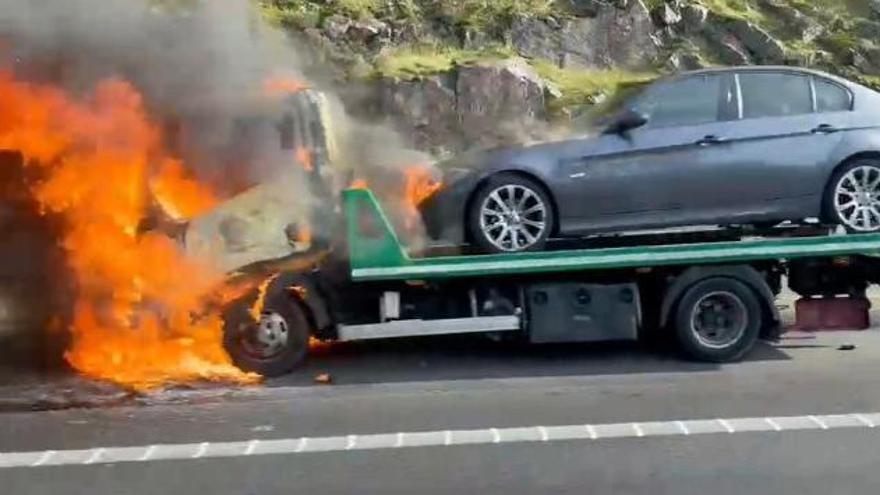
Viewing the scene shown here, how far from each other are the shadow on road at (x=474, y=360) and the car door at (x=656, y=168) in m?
1.23

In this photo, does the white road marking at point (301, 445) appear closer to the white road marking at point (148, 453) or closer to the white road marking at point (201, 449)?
the white road marking at point (201, 449)

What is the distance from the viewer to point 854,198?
10070 mm

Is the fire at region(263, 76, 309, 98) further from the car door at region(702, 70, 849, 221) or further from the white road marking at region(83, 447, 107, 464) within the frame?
the white road marking at region(83, 447, 107, 464)

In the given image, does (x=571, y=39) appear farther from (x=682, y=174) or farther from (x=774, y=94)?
(x=682, y=174)

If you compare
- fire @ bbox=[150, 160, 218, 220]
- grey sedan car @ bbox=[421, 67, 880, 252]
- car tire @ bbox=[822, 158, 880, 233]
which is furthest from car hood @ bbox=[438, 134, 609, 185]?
fire @ bbox=[150, 160, 218, 220]

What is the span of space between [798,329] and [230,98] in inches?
214

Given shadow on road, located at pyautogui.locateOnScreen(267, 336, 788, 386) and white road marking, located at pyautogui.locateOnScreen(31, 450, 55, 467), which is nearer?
white road marking, located at pyautogui.locateOnScreen(31, 450, 55, 467)

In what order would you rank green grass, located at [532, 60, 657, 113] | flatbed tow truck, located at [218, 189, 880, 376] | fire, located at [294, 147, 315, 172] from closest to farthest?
flatbed tow truck, located at [218, 189, 880, 376] < fire, located at [294, 147, 315, 172] < green grass, located at [532, 60, 657, 113]

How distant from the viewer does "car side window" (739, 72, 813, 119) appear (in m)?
10.1

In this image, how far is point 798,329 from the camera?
1056cm

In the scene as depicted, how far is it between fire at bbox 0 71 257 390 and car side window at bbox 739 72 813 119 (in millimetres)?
4797

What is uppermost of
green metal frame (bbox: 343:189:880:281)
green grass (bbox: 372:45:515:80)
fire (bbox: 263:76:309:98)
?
green grass (bbox: 372:45:515:80)

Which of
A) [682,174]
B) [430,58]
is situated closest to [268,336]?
[682,174]

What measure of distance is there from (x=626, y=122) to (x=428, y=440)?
144 inches
